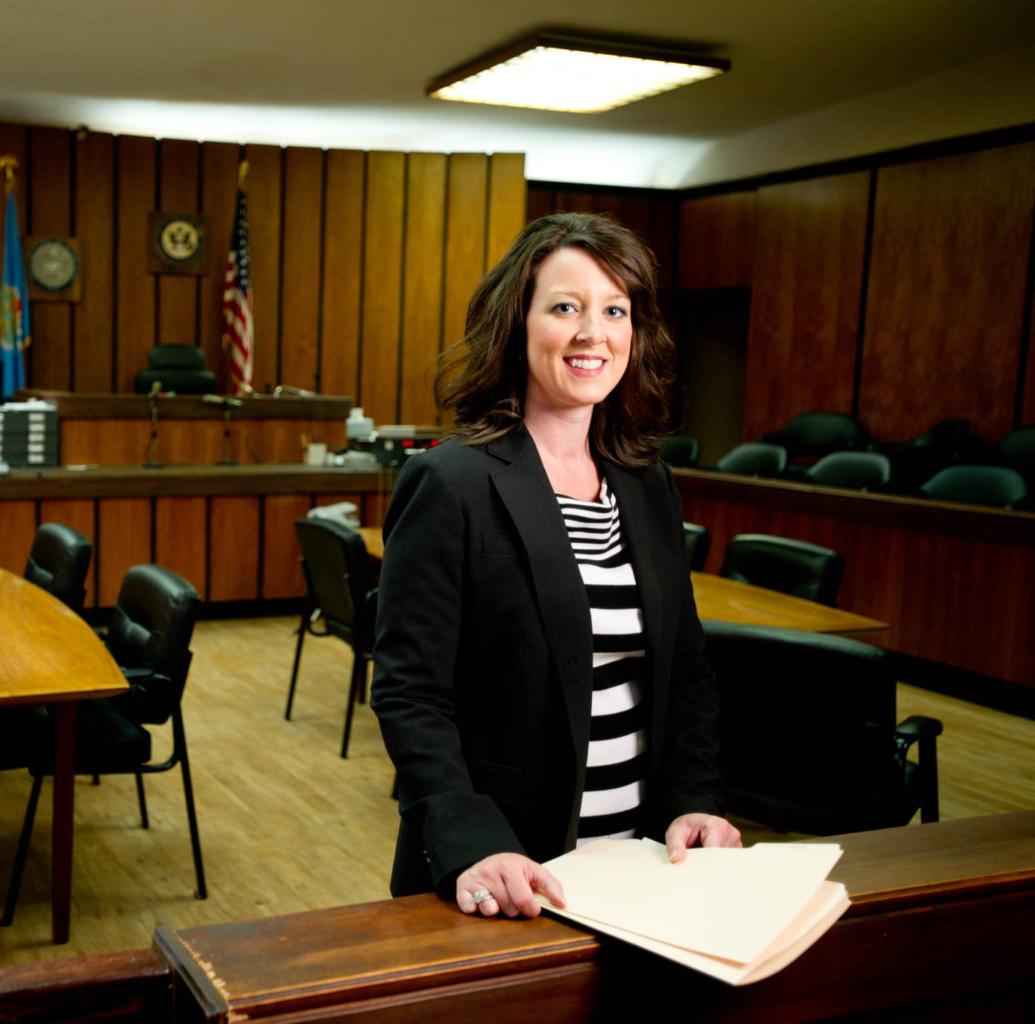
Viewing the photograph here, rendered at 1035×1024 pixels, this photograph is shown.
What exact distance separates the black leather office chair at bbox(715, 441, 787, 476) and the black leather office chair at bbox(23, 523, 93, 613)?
4533 millimetres

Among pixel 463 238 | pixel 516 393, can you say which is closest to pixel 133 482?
pixel 463 238

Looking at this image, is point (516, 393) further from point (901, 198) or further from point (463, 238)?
point (463, 238)

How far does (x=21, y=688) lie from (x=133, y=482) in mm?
4082

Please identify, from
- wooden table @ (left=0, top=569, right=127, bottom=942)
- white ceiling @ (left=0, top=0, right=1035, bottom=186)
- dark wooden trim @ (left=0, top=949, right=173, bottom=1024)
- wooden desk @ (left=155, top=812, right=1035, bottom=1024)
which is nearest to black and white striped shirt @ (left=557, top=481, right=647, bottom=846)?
wooden desk @ (left=155, top=812, right=1035, bottom=1024)

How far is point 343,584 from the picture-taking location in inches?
184

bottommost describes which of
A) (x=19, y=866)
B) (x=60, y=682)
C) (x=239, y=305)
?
(x=19, y=866)

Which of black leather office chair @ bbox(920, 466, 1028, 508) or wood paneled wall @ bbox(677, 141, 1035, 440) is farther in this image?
wood paneled wall @ bbox(677, 141, 1035, 440)

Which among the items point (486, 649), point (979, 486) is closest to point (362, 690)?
point (979, 486)

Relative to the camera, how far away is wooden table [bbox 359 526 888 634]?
378 cm

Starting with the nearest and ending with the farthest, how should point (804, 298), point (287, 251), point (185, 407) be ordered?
point (185, 407) → point (804, 298) → point (287, 251)

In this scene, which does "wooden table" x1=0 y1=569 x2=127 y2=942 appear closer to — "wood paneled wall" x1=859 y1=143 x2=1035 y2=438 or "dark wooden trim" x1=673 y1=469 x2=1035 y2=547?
"dark wooden trim" x1=673 y1=469 x2=1035 y2=547

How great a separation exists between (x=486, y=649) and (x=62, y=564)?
10.3 ft

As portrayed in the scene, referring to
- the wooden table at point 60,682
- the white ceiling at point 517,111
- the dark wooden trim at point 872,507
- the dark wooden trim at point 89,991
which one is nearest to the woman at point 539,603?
the dark wooden trim at point 89,991

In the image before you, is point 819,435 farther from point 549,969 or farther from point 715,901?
point 549,969
